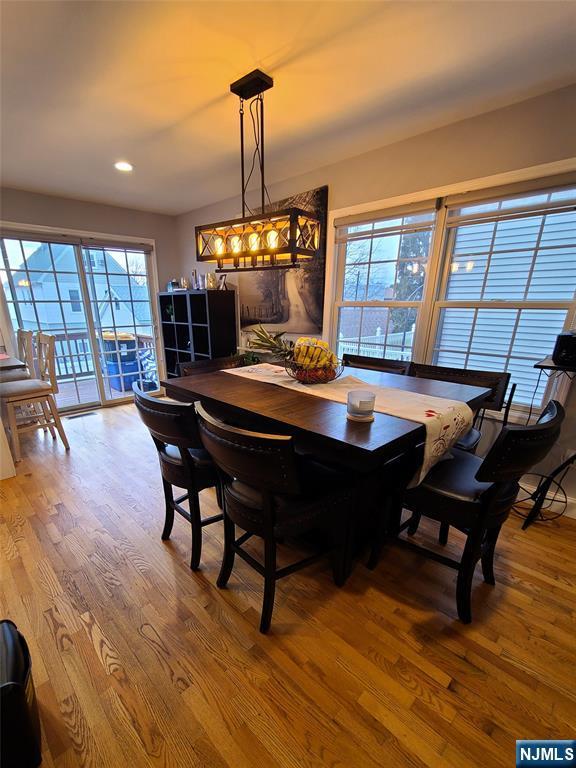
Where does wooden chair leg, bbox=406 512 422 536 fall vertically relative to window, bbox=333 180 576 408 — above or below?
below

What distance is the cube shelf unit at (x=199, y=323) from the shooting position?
12.9 feet

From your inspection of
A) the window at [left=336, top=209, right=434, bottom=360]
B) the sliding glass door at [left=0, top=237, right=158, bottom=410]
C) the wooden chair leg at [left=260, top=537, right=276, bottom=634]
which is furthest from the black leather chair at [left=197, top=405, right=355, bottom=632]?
the sliding glass door at [left=0, top=237, right=158, bottom=410]

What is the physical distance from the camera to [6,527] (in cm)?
201

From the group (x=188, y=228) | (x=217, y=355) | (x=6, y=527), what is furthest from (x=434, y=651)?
(x=188, y=228)

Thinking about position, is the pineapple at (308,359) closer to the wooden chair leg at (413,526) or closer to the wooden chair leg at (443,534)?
the wooden chair leg at (413,526)

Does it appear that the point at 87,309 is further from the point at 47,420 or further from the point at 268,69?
the point at 268,69

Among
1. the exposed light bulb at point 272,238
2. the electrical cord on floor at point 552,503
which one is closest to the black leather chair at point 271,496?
the exposed light bulb at point 272,238

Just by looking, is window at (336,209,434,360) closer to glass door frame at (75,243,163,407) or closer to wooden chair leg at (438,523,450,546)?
wooden chair leg at (438,523,450,546)

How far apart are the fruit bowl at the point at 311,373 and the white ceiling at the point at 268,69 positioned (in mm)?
1599

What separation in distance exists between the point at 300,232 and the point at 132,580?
6.82 ft

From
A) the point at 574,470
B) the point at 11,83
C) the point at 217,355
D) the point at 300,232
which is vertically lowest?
the point at 574,470

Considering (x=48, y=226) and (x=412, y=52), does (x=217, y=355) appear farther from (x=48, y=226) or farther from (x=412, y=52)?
(x=412, y=52)

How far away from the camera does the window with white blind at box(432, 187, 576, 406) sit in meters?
2.06

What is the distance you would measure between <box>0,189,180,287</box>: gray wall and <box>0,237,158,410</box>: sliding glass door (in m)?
0.21
